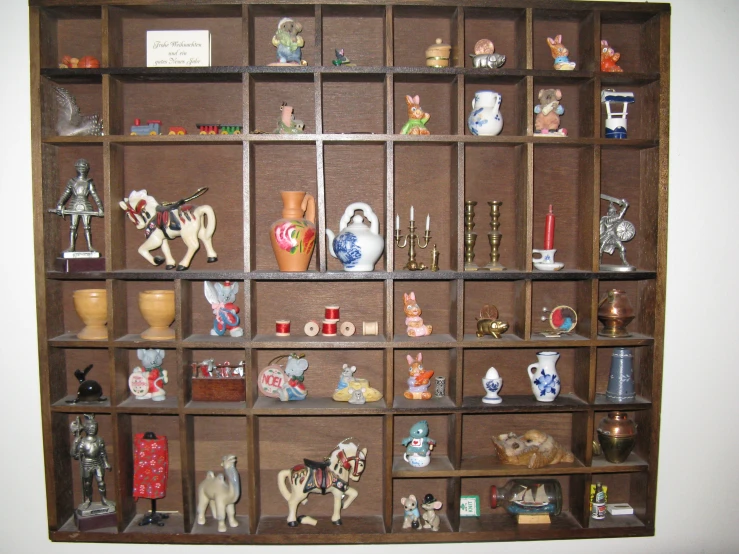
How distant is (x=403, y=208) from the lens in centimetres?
243

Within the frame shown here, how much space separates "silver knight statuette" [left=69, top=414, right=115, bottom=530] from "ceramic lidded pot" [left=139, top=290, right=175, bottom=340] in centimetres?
48

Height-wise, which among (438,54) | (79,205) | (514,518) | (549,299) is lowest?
(514,518)

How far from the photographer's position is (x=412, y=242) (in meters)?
2.34

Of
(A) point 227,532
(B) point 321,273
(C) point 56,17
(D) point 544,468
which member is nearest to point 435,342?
(B) point 321,273

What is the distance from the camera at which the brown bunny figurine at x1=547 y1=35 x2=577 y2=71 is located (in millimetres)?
2287

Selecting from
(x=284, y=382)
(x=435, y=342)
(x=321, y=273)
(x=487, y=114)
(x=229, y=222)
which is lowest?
(x=284, y=382)

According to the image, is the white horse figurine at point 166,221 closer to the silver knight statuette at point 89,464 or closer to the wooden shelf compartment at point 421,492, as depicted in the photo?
the silver knight statuette at point 89,464

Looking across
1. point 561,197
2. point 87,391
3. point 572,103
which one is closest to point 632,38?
point 572,103

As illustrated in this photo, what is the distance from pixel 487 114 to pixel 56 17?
74.2 inches

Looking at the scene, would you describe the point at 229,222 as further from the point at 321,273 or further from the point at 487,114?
the point at 487,114

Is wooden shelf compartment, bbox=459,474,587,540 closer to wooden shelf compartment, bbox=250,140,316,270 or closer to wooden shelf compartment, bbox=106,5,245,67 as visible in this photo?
wooden shelf compartment, bbox=250,140,316,270

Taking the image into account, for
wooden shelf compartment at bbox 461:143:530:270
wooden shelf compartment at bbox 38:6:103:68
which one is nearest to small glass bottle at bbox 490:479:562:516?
wooden shelf compartment at bbox 461:143:530:270

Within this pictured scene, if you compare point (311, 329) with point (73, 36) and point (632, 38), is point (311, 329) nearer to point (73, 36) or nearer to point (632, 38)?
point (73, 36)

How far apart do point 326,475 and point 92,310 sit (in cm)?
119
